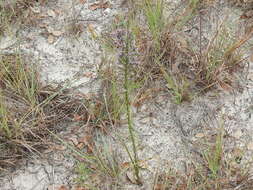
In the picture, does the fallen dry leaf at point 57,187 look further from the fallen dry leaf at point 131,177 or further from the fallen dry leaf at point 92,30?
the fallen dry leaf at point 92,30

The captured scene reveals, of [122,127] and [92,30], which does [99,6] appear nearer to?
[92,30]

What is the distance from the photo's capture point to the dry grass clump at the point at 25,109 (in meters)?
2.27

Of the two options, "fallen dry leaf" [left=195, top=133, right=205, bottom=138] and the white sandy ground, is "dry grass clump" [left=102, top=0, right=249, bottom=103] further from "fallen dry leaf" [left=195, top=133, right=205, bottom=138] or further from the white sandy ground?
"fallen dry leaf" [left=195, top=133, right=205, bottom=138]

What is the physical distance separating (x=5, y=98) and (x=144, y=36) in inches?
41.7

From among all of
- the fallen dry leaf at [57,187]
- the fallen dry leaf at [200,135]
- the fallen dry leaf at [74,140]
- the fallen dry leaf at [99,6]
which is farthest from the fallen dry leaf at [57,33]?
the fallen dry leaf at [200,135]

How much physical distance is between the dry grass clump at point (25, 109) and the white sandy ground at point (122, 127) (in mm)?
116

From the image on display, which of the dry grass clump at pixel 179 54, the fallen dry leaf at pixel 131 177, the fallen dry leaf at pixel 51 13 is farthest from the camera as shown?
the fallen dry leaf at pixel 51 13

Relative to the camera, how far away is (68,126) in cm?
245

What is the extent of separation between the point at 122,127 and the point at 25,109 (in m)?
0.64

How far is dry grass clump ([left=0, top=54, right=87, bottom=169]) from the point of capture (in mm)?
2266

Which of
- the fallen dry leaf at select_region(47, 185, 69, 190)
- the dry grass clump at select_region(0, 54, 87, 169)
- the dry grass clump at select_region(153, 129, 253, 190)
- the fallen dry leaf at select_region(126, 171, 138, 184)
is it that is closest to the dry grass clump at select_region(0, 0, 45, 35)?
the dry grass clump at select_region(0, 54, 87, 169)

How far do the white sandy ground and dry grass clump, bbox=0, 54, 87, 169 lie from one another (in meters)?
0.12

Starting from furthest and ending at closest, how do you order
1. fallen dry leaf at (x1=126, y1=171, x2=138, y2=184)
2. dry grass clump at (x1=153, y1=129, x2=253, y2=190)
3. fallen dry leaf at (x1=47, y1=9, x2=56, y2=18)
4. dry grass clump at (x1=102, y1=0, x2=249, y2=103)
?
fallen dry leaf at (x1=47, y1=9, x2=56, y2=18) → dry grass clump at (x1=102, y1=0, x2=249, y2=103) → fallen dry leaf at (x1=126, y1=171, x2=138, y2=184) → dry grass clump at (x1=153, y1=129, x2=253, y2=190)

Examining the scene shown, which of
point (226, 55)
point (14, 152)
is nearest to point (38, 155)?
point (14, 152)
